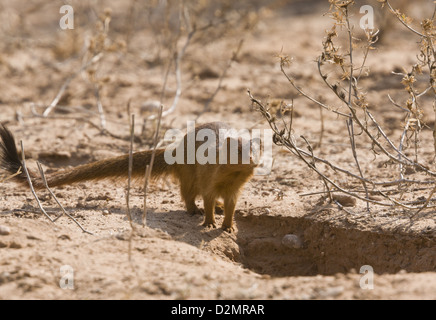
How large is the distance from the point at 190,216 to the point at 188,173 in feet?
1.01

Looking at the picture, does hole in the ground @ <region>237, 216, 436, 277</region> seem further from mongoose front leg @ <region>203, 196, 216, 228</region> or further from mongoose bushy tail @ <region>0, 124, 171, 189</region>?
mongoose bushy tail @ <region>0, 124, 171, 189</region>

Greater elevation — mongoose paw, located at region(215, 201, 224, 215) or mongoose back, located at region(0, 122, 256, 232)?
mongoose back, located at region(0, 122, 256, 232)

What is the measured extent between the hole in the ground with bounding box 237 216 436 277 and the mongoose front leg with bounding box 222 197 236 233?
0.43 ft

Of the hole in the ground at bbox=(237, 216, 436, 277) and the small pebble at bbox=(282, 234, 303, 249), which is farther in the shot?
the small pebble at bbox=(282, 234, 303, 249)

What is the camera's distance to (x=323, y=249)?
3.90m

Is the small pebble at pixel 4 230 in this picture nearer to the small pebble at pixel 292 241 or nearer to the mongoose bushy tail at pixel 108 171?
the mongoose bushy tail at pixel 108 171

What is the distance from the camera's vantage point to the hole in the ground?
11.9 feet

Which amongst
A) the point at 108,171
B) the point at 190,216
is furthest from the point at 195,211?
the point at 108,171

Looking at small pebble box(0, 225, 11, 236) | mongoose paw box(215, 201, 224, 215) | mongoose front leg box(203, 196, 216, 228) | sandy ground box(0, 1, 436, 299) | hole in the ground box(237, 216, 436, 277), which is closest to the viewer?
sandy ground box(0, 1, 436, 299)

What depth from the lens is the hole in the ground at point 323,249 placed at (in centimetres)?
361

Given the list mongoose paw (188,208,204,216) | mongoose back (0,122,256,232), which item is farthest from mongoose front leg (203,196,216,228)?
mongoose paw (188,208,204,216)

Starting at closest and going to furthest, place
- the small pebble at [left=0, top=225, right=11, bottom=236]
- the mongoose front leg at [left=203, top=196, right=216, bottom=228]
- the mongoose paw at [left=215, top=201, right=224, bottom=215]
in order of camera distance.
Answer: the small pebble at [left=0, top=225, right=11, bottom=236]
the mongoose front leg at [left=203, top=196, right=216, bottom=228]
the mongoose paw at [left=215, top=201, right=224, bottom=215]

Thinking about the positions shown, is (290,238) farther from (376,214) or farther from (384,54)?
(384,54)
